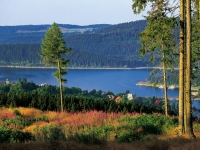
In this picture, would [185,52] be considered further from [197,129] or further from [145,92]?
[145,92]

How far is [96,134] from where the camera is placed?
14664 millimetres

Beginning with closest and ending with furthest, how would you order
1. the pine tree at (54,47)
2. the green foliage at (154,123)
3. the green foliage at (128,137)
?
the green foliage at (128,137), the green foliage at (154,123), the pine tree at (54,47)

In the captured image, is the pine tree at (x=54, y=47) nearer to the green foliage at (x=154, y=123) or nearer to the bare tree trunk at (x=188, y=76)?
the green foliage at (x=154, y=123)

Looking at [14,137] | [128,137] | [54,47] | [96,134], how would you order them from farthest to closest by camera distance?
1. [54,47]
2. [96,134]
3. [128,137]
4. [14,137]

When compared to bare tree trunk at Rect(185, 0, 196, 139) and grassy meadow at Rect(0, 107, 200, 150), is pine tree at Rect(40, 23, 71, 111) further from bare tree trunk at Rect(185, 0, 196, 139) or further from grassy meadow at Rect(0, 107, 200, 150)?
bare tree trunk at Rect(185, 0, 196, 139)

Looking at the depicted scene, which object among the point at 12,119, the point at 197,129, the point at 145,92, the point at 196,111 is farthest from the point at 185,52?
the point at 145,92

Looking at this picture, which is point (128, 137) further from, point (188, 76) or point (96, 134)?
point (188, 76)

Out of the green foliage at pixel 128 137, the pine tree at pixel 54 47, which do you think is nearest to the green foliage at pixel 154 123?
the green foliage at pixel 128 137

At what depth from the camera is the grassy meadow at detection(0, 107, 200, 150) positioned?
404 inches

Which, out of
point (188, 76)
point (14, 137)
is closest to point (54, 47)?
point (188, 76)

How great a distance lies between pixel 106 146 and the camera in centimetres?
1052

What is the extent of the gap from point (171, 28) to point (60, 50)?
25.8m

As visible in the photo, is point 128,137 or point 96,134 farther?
point 96,134

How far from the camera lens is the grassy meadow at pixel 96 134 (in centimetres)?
1027
